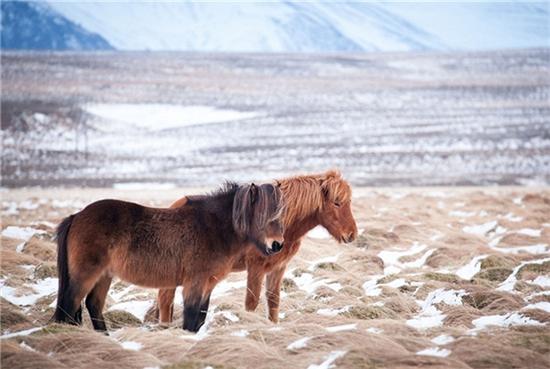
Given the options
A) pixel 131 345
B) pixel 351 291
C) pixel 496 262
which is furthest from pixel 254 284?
pixel 496 262

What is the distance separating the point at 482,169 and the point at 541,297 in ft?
141

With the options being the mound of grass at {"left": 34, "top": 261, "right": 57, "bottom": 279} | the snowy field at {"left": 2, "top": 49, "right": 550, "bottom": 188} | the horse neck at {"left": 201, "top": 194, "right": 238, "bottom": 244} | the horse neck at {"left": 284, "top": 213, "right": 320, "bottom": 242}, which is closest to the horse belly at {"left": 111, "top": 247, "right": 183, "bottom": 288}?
the horse neck at {"left": 201, "top": 194, "right": 238, "bottom": 244}

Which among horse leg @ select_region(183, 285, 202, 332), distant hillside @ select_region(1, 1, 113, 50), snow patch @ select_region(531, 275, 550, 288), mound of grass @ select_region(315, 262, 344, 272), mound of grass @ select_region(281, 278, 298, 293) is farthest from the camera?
distant hillside @ select_region(1, 1, 113, 50)

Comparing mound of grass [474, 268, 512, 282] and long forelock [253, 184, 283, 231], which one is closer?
long forelock [253, 184, 283, 231]

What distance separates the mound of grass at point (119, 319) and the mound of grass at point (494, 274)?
5.25m

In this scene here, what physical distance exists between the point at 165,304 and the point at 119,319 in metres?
0.62

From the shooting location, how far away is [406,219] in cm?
1945

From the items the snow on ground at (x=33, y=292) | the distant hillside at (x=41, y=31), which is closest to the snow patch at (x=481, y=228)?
the snow on ground at (x=33, y=292)

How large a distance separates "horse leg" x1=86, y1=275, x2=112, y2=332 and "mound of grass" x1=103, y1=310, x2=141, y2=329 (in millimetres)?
742

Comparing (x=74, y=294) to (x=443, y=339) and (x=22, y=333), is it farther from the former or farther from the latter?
(x=443, y=339)

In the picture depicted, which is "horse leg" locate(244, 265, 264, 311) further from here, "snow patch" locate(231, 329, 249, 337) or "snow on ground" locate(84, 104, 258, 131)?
"snow on ground" locate(84, 104, 258, 131)

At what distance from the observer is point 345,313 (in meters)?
8.43

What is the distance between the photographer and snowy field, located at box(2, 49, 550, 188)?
48844mm

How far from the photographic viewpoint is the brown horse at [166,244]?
7.22 meters
